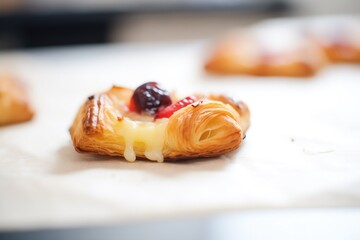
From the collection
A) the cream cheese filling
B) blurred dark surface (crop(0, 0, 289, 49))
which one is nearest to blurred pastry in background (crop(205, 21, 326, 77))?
the cream cheese filling

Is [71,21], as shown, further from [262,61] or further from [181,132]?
[181,132]

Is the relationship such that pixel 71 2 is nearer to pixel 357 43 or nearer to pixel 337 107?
pixel 357 43

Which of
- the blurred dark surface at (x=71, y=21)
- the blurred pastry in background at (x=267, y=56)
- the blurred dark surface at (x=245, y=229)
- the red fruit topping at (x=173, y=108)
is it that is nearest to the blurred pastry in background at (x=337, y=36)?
the blurred pastry in background at (x=267, y=56)

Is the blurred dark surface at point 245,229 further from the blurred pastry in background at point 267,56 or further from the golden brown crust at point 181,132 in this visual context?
the blurred pastry in background at point 267,56

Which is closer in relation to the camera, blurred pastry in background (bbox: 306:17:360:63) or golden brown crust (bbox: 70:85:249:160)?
golden brown crust (bbox: 70:85:249:160)

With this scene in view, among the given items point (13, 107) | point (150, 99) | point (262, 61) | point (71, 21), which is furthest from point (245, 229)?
point (71, 21)

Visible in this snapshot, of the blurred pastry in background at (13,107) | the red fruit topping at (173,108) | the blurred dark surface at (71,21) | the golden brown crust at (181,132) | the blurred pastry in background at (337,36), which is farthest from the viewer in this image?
the blurred dark surface at (71,21)

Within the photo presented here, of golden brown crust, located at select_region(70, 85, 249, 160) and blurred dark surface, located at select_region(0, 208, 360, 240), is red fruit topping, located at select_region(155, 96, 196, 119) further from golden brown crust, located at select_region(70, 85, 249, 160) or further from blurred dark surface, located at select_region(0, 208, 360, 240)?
blurred dark surface, located at select_region(0, 208, 360, 240)

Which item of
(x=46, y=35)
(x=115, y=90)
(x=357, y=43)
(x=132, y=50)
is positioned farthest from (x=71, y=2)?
(x=115, y=90)
